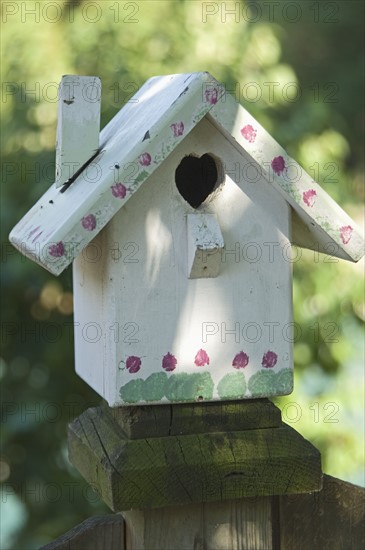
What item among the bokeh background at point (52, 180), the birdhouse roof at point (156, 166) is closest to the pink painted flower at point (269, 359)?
the birdhouse roof at point (156, 166)

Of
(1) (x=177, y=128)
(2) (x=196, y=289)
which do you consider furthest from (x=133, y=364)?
(1) (x=177, y=128)

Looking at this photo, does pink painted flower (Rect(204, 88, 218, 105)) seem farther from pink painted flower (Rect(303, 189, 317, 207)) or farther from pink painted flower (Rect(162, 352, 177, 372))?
pink painted flower (Rect(162, 352, 177, 372))

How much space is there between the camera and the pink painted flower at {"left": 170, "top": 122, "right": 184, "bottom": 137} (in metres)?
1.86

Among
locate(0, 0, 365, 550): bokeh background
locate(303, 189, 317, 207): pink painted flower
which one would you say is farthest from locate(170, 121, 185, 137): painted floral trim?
locate(0, 0, 365, 550): bokeh background

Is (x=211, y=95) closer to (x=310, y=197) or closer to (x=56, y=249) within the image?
(x=310, y=197)

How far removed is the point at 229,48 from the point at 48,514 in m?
1.48

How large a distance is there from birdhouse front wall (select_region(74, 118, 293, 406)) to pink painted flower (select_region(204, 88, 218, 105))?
75 millimetres

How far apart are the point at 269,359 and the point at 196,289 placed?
7.0 inches

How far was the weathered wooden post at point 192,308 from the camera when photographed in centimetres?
185

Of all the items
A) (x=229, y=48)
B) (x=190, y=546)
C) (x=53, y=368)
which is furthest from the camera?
(x=53, y=368)

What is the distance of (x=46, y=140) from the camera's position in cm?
328

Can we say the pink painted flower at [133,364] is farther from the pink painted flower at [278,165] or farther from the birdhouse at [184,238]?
the pink painted flower at [278,165]

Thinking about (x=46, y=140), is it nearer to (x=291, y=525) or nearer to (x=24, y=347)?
(x=24, y=347)

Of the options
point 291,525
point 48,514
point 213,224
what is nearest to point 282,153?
point 213,224
